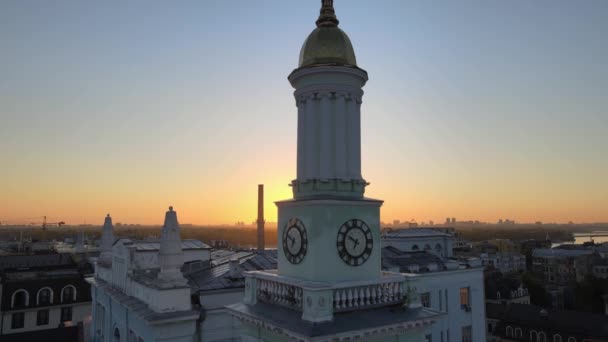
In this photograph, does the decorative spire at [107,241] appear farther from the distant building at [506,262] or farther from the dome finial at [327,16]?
the distant building at [506,262]

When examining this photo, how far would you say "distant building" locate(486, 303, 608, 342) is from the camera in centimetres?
4766

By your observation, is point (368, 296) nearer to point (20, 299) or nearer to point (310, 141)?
point (310, 141)

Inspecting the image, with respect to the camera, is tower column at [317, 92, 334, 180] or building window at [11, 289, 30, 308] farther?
building window at [11, 289, 30, 308]

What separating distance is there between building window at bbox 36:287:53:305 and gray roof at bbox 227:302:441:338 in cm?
3876

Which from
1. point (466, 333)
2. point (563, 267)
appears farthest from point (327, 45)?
point (563, 267)

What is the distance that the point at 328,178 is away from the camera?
1328cm

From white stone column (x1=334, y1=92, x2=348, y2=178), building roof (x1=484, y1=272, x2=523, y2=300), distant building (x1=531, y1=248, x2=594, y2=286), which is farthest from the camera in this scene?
distant building (x1=531, y1=248, x2=594, y2=286)

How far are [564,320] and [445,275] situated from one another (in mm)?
25783

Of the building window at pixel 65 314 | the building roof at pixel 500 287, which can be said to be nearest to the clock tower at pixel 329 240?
the building window at pixel 65 314

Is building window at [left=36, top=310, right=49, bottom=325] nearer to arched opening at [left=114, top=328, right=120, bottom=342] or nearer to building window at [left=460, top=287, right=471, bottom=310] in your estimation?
arched opening at [left=114, top=328, right=120, bottom=342]

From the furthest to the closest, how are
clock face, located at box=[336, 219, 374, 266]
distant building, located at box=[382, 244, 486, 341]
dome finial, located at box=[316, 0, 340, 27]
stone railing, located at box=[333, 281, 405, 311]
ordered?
distant building, located at box=[382, 244, 486, 341] < dome finial, located at box=[316, 0, 340, 27] < clock face, located at box=[336, 219, 374, 266] < stone railing, located at box=[333, 281, 405, 311]

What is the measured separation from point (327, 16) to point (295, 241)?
746cm

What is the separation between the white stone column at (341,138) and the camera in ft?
44.3

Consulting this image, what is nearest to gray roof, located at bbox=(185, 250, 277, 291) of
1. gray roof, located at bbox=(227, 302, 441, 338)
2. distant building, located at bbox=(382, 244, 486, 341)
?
gray roof, located at bbox=(227, 302, 441, 338)
